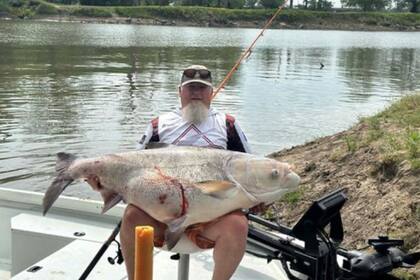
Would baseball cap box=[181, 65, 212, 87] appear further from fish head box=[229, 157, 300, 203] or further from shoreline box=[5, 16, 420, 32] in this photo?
shoreline box=[5, 16, 420, 32]

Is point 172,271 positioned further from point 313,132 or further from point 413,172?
point 313,132

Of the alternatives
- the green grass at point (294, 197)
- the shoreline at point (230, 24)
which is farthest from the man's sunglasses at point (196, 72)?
the shoreline at point (230, 24)

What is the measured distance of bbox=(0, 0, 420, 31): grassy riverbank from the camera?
8356 centimetres

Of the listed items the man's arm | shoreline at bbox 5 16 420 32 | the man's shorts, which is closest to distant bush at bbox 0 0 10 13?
shoreline at bbox 5 16 420 32

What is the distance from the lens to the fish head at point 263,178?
3.16 metres

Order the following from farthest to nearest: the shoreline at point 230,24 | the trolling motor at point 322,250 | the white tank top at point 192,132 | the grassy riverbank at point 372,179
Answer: the shoreline at point 230,24 < the grassy riverbank at point 372,179 < the white tank top at point 192,132 < the trolling motor at point 322,250

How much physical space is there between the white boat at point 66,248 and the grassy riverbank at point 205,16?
78.0 metres

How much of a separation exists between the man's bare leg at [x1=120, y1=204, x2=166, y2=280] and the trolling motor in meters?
0.69

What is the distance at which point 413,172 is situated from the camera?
18.5 feet

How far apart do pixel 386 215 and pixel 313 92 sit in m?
13.7

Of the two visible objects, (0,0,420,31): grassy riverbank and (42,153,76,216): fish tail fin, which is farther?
(0,0,420,31): grassy riverbank

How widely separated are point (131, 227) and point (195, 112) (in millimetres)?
894

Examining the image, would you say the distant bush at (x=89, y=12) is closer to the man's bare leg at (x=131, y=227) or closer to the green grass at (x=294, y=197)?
the green grass at (x=294, y=197)

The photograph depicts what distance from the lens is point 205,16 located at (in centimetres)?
8825
